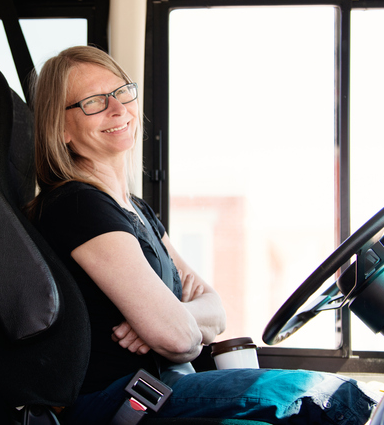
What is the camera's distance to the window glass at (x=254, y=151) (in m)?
Answer: 1.95

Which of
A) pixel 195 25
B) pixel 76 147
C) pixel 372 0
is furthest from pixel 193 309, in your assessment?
pixel 372 0

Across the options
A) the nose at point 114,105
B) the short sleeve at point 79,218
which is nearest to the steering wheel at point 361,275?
the short sleeve at point 79,218

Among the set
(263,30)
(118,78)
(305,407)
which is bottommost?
(305,407)

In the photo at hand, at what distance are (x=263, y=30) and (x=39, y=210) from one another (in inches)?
54.7

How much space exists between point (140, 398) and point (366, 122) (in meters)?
1.54

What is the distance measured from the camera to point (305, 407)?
797 mm

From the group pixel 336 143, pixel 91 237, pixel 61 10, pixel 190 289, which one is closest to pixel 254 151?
pixel 336 143

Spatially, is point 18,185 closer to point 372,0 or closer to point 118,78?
point 118,78

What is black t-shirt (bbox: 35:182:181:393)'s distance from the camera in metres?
0.94

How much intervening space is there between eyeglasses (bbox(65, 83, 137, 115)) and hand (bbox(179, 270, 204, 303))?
55cm

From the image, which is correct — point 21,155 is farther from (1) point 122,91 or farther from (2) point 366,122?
(2) point 366,122

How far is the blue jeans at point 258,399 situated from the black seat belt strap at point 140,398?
32 mm

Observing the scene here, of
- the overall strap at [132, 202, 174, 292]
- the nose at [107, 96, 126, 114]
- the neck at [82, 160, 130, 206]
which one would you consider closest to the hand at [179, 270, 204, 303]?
the overall strap at [132, 202, 174, 292]

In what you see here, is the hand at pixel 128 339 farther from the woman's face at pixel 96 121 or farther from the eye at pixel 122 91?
the eye at pixel 122 91
